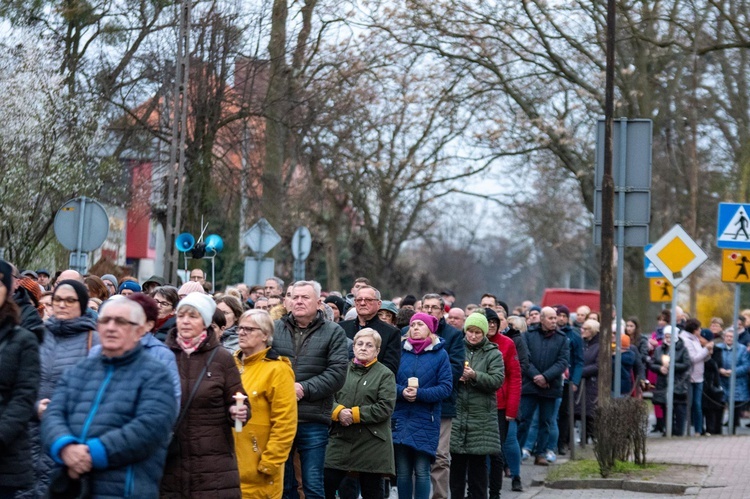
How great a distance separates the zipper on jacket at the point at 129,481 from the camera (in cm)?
639

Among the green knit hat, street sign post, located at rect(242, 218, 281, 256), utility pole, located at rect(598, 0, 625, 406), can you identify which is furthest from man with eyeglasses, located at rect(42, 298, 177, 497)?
street sign post, located at rect(242, 218, 281, 256)

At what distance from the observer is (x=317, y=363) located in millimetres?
9711

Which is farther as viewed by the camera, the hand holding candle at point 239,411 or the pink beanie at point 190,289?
the pink beanie at point 190,289

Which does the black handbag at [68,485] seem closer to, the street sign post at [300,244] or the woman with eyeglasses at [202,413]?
the woman with eyeglasses at [202,413]

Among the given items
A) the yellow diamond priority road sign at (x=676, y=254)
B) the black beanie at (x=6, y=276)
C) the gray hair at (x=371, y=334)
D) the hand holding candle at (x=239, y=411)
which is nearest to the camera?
the black beanie at (x=6, y=276)

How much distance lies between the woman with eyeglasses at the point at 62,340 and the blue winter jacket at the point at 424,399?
379 centimetres

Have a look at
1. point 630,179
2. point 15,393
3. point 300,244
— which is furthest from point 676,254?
point 15,393

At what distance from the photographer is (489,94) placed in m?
31.5

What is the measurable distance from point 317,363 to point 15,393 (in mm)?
3153

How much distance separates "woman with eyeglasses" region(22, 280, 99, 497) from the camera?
7633mm

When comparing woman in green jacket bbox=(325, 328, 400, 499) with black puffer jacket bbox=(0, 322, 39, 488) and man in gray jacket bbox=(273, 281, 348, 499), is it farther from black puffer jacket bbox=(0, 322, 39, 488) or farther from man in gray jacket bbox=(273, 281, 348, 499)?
black puffer jacket bbox=(0, 322, 39, 488)

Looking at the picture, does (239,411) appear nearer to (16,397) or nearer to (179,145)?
(16,397)

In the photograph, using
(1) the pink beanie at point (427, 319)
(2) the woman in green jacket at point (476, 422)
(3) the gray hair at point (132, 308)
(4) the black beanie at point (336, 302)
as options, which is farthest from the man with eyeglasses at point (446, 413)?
(3) the gray hair at point (132, 308)

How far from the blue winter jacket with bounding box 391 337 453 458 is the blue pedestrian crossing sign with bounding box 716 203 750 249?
9.04m
